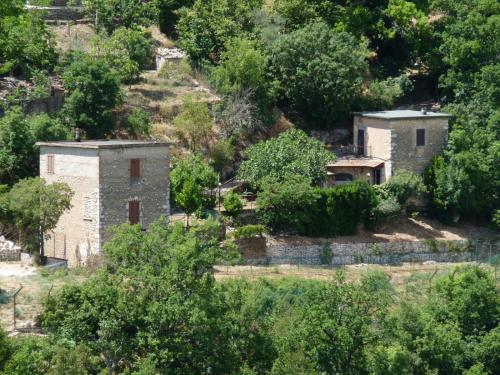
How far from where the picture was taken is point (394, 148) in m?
71.9

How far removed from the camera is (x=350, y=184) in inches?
2709

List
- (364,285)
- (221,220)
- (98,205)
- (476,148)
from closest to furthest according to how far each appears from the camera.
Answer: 1. (364,285)
2. (98,205)
3. (221,220)
4. (476,148)

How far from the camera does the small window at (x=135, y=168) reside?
205ft

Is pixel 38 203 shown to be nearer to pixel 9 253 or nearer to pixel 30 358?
pixel 9 253

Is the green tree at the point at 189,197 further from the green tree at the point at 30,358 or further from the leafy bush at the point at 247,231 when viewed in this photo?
the green tree at the point at 30,358

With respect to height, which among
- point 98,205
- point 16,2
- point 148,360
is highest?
point 16,2

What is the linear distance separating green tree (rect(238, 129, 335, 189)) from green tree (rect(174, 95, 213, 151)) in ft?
→ 12.2

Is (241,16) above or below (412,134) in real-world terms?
above

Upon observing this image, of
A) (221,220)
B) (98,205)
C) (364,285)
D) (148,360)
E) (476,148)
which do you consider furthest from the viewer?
(476,148)

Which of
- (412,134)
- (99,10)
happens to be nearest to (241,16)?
(99,10)

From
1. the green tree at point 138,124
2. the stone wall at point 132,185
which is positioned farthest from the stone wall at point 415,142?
the stone wall at point 132,185

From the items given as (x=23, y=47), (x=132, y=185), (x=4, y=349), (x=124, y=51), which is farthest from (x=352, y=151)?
(x=4, y=349)

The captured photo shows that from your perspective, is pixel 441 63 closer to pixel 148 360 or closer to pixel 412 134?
pixel 412 134

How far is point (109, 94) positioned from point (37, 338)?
68.0 feet
